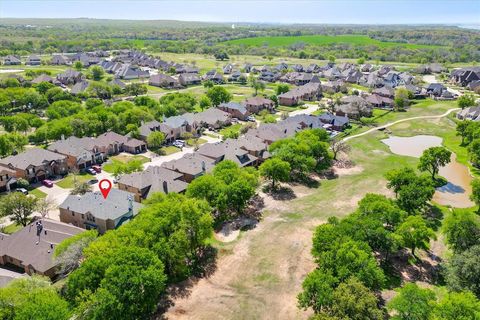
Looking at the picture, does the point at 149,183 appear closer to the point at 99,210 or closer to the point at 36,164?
the point at 99,210

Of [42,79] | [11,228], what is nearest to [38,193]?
[11,228]

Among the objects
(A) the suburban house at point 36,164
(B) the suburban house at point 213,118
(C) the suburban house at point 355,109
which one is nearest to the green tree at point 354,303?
(A) the suburban house at point 36,164

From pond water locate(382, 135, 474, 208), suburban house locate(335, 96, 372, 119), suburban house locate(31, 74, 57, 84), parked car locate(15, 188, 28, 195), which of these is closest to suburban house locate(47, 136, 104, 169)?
parked car locate(15, 188, 28, 195)

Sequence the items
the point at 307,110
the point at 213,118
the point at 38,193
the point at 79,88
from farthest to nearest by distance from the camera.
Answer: the point at 79,88 < the point at 307,110 < the point at 213,118 < the point at 38,193

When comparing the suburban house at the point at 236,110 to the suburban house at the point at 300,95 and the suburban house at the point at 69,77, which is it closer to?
the suburban house at the point at 300,95

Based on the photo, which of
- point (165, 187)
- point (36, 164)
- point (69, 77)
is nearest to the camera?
point (165, 187)
